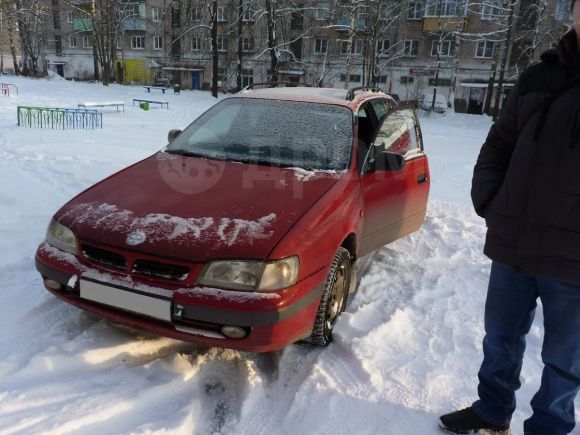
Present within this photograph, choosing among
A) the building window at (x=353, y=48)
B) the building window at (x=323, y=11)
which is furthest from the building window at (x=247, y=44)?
the building window at (x=353, y=48)

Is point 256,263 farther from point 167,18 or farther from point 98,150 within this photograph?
point 167,18

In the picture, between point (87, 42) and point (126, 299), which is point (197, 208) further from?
point (87, 42)

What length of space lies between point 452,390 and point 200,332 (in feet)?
4.60

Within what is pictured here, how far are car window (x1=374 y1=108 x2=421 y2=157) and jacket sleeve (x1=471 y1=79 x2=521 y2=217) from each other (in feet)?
5.17

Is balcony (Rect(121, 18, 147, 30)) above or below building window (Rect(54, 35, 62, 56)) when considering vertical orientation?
above

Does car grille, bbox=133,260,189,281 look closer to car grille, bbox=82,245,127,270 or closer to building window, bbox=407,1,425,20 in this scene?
car grille, bbox=82,245,127,270

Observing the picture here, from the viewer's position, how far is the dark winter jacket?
1779mm

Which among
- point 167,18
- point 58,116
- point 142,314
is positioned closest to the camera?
point 142,314

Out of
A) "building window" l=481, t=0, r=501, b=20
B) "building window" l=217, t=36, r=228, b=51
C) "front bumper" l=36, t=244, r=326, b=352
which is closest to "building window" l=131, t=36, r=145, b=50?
"building window" l=217, t=36, r=228, b=51

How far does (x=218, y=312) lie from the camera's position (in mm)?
2311

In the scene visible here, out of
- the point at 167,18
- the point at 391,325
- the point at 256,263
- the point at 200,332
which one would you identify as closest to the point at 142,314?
the point at 200,332

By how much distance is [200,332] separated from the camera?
7.82 feet

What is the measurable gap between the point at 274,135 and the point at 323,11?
32144mm

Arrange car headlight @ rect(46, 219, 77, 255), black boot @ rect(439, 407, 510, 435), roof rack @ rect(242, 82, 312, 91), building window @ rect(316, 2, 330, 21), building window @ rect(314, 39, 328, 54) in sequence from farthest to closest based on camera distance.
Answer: building window @ rect(314, 39, 328, 54), building window @ rect(316, 2, 330, 21), roof rack @ rect(242, 82, 312, 91), car headlight @ rect(46, 219, 77, 255), black boot @ rect(439, 407, 510, 435)
